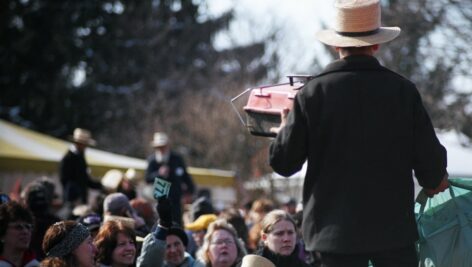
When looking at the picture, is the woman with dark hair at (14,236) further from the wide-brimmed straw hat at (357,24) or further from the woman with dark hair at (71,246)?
the wide-brimmed straw hat at (357,24)

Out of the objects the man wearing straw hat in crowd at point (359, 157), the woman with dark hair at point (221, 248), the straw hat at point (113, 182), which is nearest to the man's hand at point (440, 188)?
the man wearing straw hat in crowd at point (359, 157)

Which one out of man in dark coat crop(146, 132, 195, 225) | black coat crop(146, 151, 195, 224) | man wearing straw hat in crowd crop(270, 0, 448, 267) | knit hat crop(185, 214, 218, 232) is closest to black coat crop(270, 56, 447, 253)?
man wearing straw hat in crowd crop(270, 0, 448, 267)

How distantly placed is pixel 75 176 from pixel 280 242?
603cm

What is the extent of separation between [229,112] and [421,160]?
27481mm

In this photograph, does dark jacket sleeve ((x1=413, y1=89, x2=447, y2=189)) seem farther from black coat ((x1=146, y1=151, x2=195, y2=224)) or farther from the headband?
black coat ((x1=146, y1=151, x2=195, y2=224))

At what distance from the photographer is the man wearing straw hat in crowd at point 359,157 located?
4508 millimetres

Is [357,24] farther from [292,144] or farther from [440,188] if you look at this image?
[440,188]

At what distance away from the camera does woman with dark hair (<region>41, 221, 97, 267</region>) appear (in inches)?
240

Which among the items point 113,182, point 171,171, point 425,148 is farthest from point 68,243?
point 171,171

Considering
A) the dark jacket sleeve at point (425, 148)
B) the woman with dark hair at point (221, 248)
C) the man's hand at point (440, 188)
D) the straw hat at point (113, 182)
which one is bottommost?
the woman with dark hair at point (221, 248)

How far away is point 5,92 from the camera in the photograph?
105 ft

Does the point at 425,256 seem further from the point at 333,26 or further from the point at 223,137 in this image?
the point at 223,137

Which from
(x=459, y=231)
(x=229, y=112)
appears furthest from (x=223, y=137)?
(x=459, y=231)

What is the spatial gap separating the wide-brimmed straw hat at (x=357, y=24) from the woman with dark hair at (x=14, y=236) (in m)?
3.26
